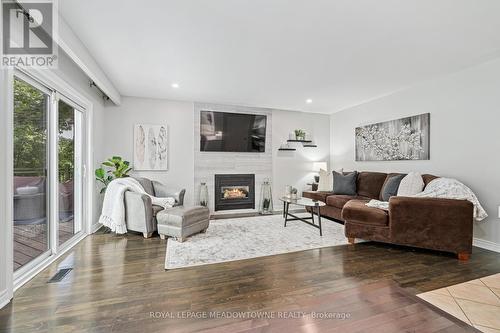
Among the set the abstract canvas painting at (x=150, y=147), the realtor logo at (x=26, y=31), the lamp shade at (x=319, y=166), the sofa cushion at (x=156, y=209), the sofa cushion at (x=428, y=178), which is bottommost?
the sofa cushion at (x=156, y=209)

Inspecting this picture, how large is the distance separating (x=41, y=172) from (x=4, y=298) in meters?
1.34

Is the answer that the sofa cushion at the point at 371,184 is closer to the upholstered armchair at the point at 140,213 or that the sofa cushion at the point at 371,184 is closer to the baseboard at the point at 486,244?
the baseboard at the point at 486,244

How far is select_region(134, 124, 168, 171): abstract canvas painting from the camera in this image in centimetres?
477

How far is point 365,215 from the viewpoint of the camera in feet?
10.4

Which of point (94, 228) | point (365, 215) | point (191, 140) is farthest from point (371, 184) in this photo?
point (94, 228)

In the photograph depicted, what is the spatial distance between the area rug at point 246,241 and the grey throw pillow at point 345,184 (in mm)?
764

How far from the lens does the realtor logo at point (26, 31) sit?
1856 millimetres

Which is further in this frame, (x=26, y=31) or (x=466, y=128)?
(x=466, y=128)

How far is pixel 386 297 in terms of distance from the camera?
6.41 feet

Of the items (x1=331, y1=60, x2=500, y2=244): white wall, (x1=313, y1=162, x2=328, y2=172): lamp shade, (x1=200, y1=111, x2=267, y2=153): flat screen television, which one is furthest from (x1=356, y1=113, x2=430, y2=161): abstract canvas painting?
(x1=200, y1=111, x2=267, y2=153): flat screen television

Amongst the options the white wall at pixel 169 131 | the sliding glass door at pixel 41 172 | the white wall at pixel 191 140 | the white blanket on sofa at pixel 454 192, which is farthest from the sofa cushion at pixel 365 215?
the sliding glass door at pixel 41 172

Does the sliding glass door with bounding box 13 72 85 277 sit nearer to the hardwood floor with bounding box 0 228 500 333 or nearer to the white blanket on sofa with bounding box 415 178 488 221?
the hardwood floor with bounding box 0 228 500 333

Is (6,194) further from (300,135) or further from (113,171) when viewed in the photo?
(300,135)

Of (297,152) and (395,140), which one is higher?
(395,140)
